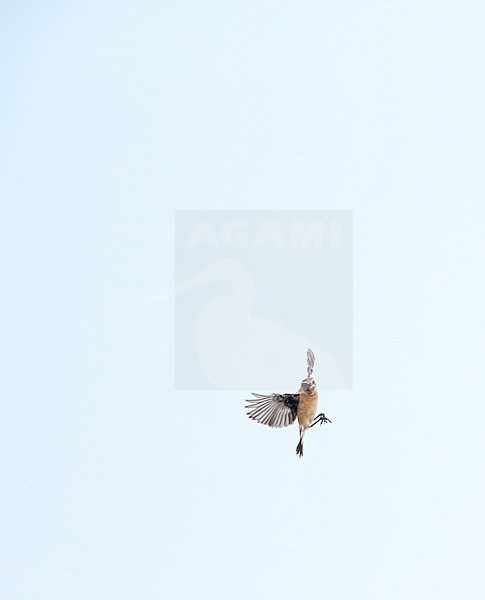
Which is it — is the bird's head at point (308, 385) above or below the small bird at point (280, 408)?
above

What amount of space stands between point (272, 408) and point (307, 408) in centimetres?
10

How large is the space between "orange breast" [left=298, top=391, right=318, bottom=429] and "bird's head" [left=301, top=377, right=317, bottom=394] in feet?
0.04

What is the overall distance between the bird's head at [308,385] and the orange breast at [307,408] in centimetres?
1

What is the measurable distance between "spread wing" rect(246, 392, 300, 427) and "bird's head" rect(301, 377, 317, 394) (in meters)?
0.03

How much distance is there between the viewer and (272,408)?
229 centimetres

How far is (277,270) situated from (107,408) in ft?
1.96

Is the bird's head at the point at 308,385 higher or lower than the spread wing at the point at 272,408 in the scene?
higher

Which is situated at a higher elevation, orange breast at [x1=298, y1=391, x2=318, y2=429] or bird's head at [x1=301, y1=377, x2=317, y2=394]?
bird's head at [x1=301, y1=377, x2=317, y2=394]

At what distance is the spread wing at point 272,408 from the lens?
7.49 ft

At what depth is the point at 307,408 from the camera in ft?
7.50

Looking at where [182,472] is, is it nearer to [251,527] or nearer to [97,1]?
[251,527]

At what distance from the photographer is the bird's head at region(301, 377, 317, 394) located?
7.52 ft

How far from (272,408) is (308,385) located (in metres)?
0.12

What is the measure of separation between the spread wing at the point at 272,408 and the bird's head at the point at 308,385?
27mm
